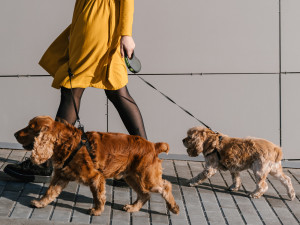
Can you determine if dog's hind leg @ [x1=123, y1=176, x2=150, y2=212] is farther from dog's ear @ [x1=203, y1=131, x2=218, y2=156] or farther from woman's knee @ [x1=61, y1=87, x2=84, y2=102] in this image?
dog's ear @ [x1=203, y1=131, x2=218, y2=156]

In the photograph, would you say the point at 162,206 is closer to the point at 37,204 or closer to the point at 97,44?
the point at 37,204

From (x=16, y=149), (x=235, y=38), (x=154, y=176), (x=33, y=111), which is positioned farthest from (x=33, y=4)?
(x=154, y=176)

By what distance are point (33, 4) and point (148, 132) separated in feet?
6.89

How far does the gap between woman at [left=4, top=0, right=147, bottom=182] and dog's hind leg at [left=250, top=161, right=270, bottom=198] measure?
130cm

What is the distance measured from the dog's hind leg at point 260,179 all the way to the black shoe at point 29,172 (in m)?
2.16

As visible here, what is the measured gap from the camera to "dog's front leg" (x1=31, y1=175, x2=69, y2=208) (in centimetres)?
531

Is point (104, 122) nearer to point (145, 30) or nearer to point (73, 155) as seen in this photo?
point (145, 30)

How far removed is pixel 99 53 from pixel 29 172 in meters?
1.45

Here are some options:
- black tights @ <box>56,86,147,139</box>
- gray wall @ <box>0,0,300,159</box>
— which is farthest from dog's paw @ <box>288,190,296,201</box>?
black tights @ <box>56,86,147,139</box>

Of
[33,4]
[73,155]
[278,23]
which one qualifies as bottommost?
[73,155]

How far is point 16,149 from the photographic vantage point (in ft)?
23.7

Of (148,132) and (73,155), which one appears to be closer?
(73,155)

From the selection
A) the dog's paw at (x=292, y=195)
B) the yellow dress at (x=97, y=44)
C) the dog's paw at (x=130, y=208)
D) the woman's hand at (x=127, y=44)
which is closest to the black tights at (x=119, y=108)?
the yellow dress at (x=97, y=44)

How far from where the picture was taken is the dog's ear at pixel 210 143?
627 centimetres
